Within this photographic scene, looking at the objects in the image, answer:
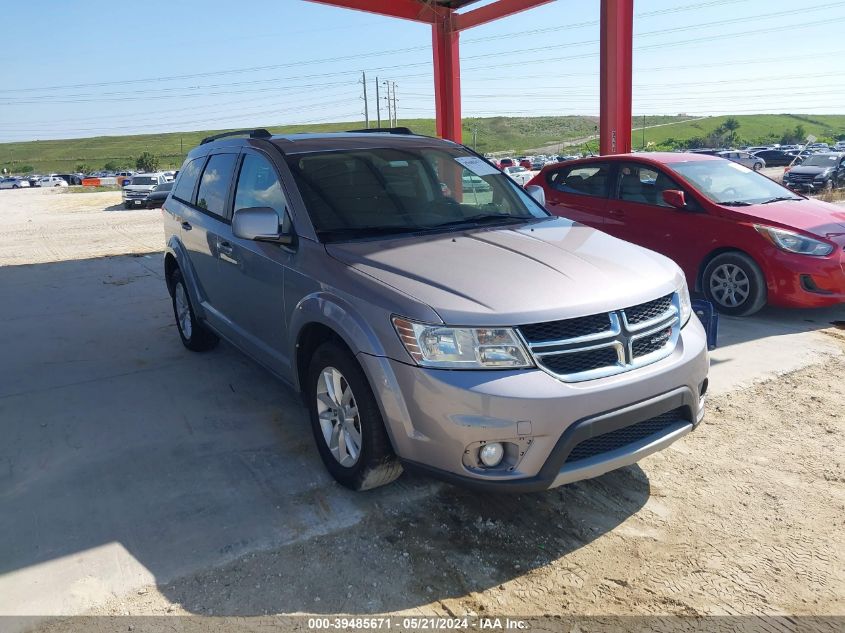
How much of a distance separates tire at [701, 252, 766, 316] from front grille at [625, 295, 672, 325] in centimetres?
368

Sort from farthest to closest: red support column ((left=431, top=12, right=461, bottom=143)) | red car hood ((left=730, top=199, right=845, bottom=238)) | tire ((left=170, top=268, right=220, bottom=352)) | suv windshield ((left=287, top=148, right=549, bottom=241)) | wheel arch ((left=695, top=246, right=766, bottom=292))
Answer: red support column ((left=431, top=12, right=461, bottom=143)), wheel arch ((left=695, top=246, right=766, bottom=292)), red car hood ((left=730, top=199, right=845, bottom=238)), tire ((left=170, top=268, right=220, bottom=352)), suv windshield ((left=287, top=148, right=549, bottom=241))

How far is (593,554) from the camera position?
9.25 feet

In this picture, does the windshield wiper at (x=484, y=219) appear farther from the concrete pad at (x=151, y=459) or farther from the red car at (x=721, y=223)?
the red car at (x=721, y=223)

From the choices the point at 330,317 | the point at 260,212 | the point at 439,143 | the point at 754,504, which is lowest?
the point at 754,504

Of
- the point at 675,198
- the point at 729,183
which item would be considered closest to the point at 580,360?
the point at 675,198

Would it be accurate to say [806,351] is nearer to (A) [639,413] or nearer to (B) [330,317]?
(A) [639,413]

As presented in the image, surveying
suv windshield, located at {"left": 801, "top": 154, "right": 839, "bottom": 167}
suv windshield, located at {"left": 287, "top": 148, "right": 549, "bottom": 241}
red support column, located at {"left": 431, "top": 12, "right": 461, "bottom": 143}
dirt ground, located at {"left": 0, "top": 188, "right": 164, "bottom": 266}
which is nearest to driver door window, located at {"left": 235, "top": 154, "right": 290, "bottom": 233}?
suv windshield, located at {"left": 287, "top": 148, "right": 549, "bottom": 241}

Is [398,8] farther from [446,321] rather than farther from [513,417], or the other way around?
[513,417]

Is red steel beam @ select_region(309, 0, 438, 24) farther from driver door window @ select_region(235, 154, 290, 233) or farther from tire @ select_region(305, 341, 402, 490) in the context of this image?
tire @ select_region(305, 341, 402, 490)

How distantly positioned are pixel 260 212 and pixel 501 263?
134cm

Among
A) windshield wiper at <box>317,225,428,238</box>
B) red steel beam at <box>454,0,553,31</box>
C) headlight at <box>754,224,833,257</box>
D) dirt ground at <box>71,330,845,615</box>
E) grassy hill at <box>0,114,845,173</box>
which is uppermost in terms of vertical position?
grassy hill at <box>0,114,845,173</box>

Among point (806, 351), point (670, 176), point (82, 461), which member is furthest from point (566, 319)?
point (670, 176)

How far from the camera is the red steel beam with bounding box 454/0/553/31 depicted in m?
10.9

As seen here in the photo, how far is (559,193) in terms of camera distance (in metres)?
8.19
